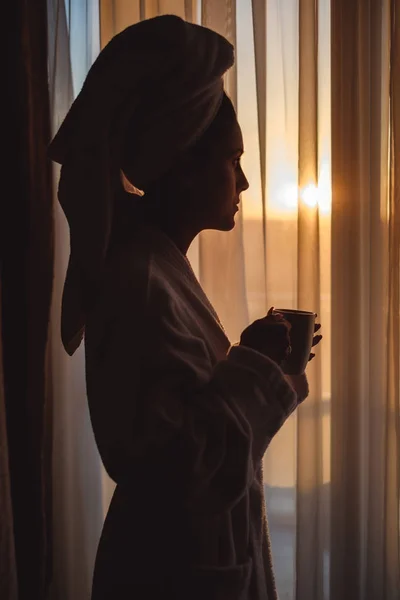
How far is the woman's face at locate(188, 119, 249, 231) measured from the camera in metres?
0.75

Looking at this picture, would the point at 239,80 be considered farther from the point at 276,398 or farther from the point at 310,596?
the point at 310,596

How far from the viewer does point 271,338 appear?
70 centimetres

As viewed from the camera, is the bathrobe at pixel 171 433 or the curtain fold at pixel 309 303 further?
the curtain fold at pixel 309 303

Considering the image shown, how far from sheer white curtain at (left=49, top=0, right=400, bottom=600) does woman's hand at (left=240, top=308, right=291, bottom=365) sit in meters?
0.62

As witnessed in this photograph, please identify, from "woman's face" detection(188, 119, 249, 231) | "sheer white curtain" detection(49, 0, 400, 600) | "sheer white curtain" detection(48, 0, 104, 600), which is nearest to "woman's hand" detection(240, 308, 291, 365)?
"woman's face" detection(188, 119, 249, 231)

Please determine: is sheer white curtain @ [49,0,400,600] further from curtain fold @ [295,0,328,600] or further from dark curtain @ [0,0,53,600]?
dark curtain @ [0,0,53,600]

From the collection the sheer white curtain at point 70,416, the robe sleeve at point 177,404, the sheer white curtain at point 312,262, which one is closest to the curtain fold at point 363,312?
the sheer white curtain at point 312,262

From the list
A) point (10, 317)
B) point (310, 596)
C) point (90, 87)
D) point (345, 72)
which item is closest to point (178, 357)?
point (90, 87)

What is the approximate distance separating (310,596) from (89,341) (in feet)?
3.60

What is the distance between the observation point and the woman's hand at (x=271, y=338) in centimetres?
70

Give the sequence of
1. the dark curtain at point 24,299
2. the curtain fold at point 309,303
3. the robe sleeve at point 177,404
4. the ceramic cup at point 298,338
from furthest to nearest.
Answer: the curtain fold at point 309,303 → the dark curtain at point 24,299 → the ceramic cup at point 298,338 → the robe sleeve at point 177,404

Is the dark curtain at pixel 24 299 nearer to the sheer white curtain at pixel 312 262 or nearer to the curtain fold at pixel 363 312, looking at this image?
the sheer white curtain at pixel 312 262

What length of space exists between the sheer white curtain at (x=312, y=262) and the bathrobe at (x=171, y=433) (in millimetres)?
654

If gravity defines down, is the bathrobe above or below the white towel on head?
below
